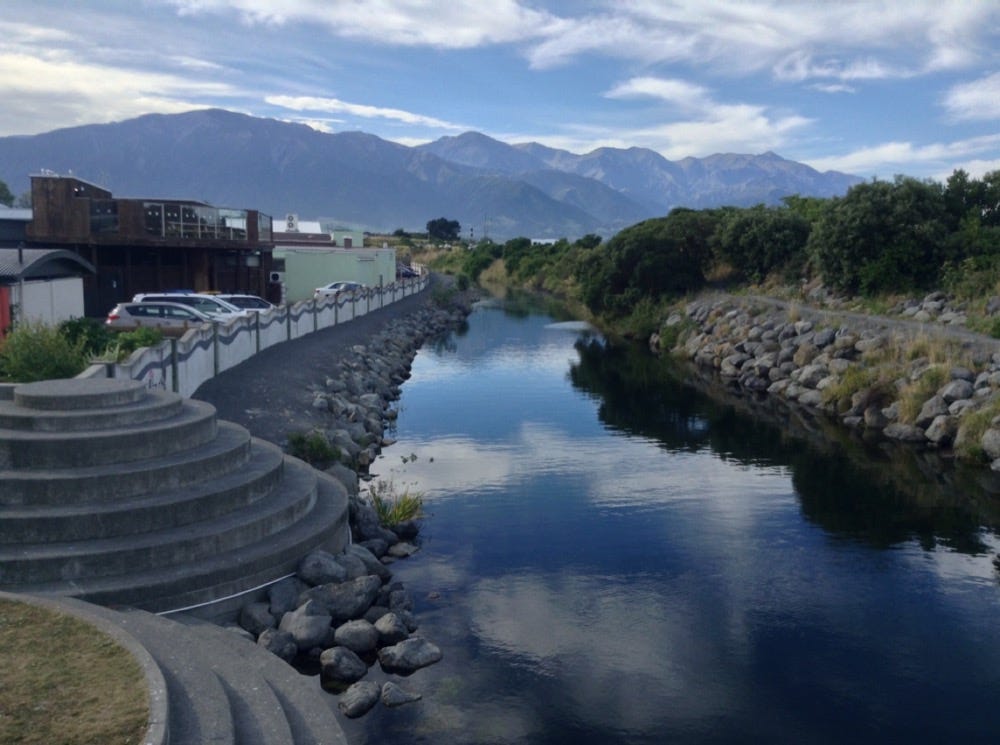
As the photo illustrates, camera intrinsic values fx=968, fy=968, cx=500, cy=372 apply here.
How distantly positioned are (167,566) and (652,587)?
6.79 m

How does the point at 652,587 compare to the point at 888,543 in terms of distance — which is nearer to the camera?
the point at 652,587

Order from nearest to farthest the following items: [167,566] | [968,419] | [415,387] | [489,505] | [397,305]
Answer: [167,566] < [489,505] < [968,419] < [415,387] < [397,305]

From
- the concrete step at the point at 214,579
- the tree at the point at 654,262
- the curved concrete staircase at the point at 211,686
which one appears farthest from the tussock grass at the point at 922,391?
the tree at the point at 654,262

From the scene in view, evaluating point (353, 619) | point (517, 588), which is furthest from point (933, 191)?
point (353, 619)

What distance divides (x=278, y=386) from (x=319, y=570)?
12147 mm

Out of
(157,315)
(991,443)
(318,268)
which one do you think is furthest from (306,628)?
(318,268)

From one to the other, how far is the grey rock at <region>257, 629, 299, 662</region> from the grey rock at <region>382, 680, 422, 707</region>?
4.04ft

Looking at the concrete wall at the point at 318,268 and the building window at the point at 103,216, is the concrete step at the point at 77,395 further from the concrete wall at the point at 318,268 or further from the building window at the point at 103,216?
the concrete wall at the point at 318,268

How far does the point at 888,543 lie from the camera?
16422 millimetres

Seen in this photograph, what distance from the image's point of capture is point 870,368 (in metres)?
27.8

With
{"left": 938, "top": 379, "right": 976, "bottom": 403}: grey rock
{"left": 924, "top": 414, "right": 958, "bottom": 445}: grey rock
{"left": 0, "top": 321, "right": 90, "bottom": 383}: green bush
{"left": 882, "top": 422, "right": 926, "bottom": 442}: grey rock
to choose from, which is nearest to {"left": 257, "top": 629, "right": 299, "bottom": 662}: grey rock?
{"left": 0, "top": 321, "right": 90, "bottom": 383}: green bush

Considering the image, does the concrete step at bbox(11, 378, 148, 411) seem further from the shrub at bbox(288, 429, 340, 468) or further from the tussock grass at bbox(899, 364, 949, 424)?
the tussock grass at bbox(899, 364, 949, 424)

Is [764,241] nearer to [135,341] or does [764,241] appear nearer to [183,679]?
[135,341]

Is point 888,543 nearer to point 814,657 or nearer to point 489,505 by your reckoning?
point 814,657
